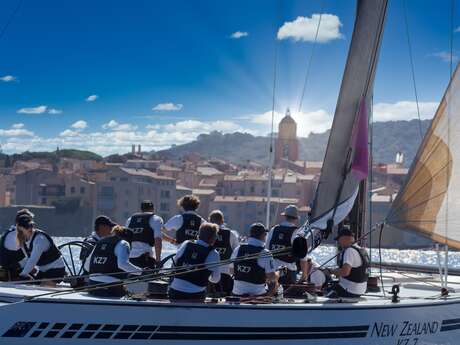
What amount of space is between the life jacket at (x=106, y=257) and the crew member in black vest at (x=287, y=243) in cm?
195

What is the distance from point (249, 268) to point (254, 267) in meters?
0.06

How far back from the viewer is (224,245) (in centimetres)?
871

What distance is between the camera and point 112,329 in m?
7.00

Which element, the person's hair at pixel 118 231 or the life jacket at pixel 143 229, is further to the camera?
the life jacket at pixel 143 229

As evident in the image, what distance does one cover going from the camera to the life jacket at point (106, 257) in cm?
752

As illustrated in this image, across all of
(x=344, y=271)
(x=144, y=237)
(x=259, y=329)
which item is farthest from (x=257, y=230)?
(x=144, y=237)

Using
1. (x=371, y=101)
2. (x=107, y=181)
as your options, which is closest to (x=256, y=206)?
(x=107, y=181)

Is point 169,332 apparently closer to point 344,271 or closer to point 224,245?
point 224,245

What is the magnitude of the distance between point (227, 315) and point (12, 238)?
2568 mm

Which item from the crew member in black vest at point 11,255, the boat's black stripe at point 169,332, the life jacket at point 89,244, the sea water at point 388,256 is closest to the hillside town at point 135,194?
the sea water at point 388,256

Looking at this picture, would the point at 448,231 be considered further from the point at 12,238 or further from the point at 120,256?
Result: the point at 12,238

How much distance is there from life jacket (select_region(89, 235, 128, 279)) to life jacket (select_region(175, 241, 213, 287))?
58 cm

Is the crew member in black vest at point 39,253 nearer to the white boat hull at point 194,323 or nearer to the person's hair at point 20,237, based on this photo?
the person's hair at point 20,237

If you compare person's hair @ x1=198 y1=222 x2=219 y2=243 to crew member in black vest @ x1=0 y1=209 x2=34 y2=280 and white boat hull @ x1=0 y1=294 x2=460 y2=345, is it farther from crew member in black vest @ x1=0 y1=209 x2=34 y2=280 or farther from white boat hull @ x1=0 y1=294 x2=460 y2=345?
crew member in black vest @ x1=0 y1=209 x2=34 y2=280
